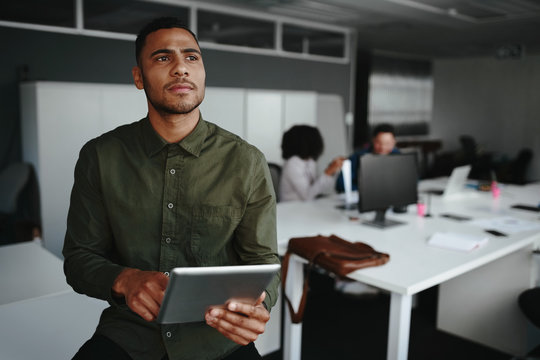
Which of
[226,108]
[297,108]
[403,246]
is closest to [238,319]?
[403,246]

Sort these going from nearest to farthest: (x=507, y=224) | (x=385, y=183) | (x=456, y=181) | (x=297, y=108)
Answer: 1. (x=385, y=183)
2. (x=507, y=224)
3. (x=456, y=181)
4. (x=297, y=108)

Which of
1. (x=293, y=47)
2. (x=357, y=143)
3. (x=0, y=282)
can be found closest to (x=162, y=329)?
(x=0, y=282)

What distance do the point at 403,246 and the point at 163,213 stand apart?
5.36ft

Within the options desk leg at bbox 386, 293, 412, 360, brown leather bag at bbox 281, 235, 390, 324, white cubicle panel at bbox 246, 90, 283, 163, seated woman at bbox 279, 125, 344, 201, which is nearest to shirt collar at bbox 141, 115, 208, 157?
brown leather bag at bbox 281, 235, 390, 324

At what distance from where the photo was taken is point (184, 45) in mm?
1477

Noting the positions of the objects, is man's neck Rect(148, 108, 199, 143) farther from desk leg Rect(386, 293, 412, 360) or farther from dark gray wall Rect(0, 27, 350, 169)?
dark gray wall Rect(0, 27, 350, 169)

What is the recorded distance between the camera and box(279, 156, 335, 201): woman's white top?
4.07 m

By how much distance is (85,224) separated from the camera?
4.99 ft

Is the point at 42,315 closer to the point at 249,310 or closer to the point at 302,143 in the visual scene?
the point at 249,310

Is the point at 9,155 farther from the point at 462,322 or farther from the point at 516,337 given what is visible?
the point at 516,337

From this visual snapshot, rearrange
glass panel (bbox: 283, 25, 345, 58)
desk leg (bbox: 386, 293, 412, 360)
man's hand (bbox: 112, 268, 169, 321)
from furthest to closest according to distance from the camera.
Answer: glass panel (bbox: 283, 25, 345, 58), desk leg (bbox: 386, 293, 412, 360), man's hand (bbox: 112, 268, 169, 321)

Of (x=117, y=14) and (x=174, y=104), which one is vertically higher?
(x=117, y=14)

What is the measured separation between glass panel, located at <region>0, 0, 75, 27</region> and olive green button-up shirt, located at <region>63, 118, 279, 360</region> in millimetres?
4031

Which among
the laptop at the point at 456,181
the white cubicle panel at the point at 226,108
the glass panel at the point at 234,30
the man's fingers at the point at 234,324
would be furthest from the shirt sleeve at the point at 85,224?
the glass panel at the point at 234,30
